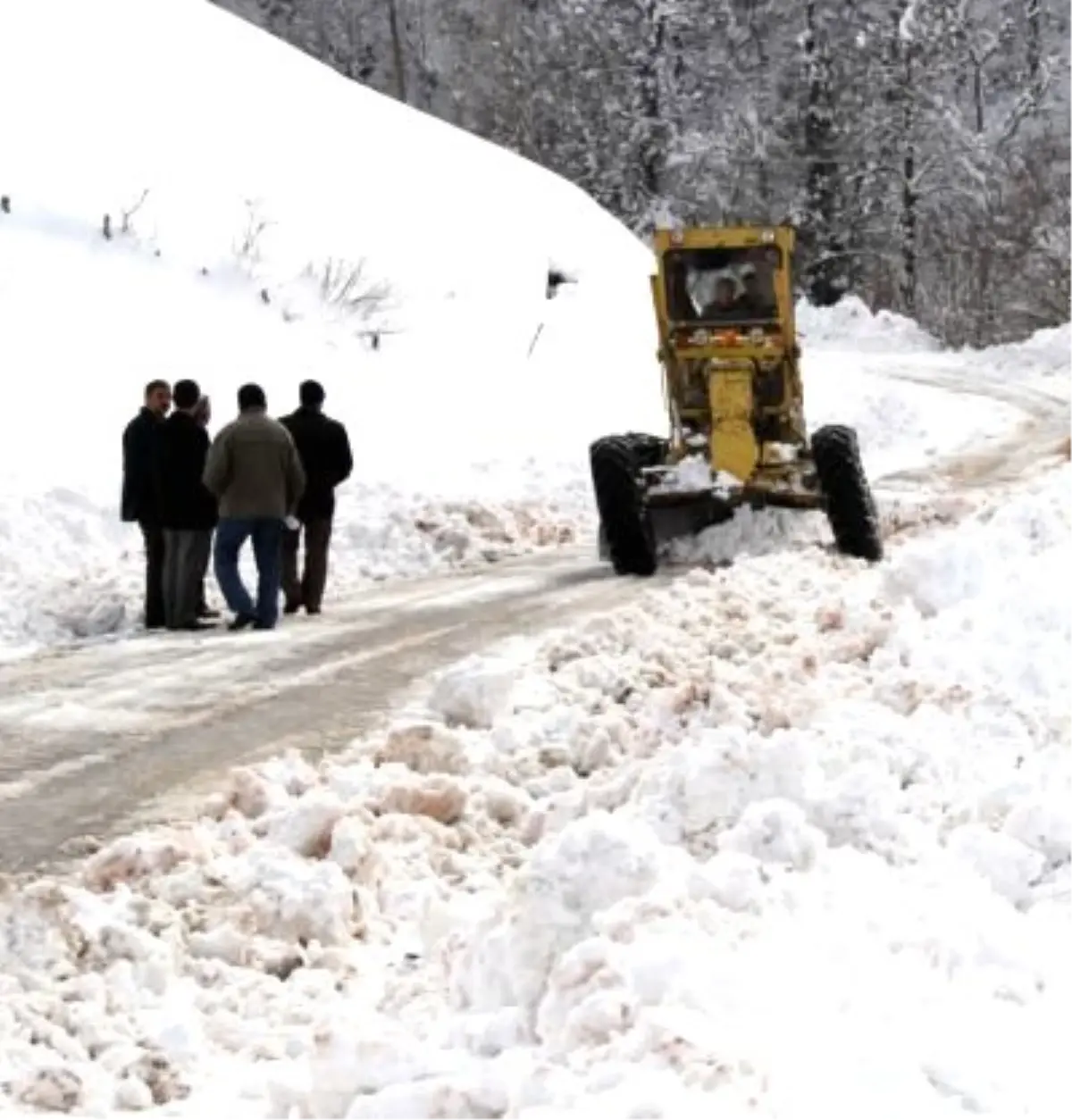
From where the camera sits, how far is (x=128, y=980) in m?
4.83

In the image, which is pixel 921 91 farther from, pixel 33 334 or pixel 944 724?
pixel 944 724

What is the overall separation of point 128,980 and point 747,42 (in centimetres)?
6011

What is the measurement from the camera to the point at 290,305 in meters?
19.9

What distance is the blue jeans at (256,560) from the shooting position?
10.7 metres

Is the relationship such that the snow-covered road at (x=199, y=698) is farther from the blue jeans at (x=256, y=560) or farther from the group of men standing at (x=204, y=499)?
the group of men standing at (x=204, y=499)

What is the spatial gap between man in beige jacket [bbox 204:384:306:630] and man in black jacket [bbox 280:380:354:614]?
79cm

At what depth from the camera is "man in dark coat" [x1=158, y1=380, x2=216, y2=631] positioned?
1103cm

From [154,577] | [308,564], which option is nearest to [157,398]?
[154,577]

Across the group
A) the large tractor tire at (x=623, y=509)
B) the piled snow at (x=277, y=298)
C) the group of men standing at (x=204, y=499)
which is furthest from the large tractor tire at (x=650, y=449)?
the group of men standing at (x=204, y=499)

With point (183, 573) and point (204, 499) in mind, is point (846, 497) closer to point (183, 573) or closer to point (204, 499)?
point (204, 499)

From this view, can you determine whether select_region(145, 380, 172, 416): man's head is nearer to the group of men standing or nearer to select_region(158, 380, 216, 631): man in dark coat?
the group of men standing

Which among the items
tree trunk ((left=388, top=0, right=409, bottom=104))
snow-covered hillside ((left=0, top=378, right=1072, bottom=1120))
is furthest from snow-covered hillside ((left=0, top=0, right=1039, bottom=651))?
tree trunk ((left=388, top=0, right=409, bottom=104))

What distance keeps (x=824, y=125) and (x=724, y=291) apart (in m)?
34.8

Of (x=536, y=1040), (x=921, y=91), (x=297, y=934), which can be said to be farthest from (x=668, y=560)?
(x=921, y=91)
